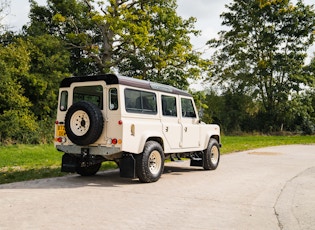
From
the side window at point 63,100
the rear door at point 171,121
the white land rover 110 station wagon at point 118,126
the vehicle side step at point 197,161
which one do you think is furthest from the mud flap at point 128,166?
the vehicle side step at point 197,161

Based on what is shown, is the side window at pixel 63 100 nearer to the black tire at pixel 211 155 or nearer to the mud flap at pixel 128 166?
the mud flap at pixel 128 166

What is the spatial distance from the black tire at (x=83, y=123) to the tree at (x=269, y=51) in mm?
32930

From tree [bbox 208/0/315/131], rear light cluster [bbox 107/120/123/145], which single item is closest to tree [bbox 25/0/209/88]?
tree [bbox 208/0/315/131]

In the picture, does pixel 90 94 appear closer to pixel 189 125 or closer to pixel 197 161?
pixel 189 125

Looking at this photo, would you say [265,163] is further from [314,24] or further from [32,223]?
[314,24]

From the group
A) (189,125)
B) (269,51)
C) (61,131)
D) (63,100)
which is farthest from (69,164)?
(269,51)

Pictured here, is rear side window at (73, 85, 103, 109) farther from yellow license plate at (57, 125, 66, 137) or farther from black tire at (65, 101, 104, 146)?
yellow license plate at (57, 125, 66, 137)

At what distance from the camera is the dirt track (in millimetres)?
5644

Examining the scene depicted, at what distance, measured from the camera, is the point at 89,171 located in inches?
411

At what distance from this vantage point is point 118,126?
28.6ft

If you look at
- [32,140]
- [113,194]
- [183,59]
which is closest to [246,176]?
[113,194]

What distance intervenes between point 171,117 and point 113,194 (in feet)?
11.0

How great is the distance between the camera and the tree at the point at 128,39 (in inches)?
1133

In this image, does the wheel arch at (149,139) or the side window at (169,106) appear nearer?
the wheel arch at (149,139)
